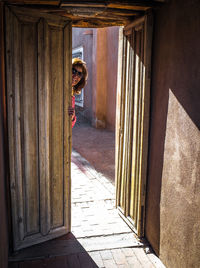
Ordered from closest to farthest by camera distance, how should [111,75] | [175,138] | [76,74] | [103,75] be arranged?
[175,138]
[76,74]
[111,75]
[103,75]

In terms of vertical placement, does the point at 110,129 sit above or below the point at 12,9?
below

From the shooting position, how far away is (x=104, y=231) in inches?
176

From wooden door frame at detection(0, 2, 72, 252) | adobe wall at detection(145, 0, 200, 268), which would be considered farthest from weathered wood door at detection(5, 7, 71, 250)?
adobe wall at detection(145, 0, 200, 268)

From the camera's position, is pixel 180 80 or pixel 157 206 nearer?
pixel 180 80

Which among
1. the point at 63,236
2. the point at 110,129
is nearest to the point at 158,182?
the point at 63,236

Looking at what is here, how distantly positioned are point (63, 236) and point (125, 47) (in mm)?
3000

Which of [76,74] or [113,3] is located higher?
[113,3]

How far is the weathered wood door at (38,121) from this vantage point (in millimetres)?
3609

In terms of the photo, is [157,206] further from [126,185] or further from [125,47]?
[125,47]

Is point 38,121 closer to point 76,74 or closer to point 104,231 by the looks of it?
point 76,74

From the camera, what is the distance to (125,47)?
4.68 metres

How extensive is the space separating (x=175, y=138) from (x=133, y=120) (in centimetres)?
124

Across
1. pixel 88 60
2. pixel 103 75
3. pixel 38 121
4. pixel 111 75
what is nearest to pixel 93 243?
pixel 38 121

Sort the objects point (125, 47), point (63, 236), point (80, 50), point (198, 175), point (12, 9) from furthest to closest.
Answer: point (80, 50), point (125, 47), point (63, 236), point (12, 9), point (198, 175)
